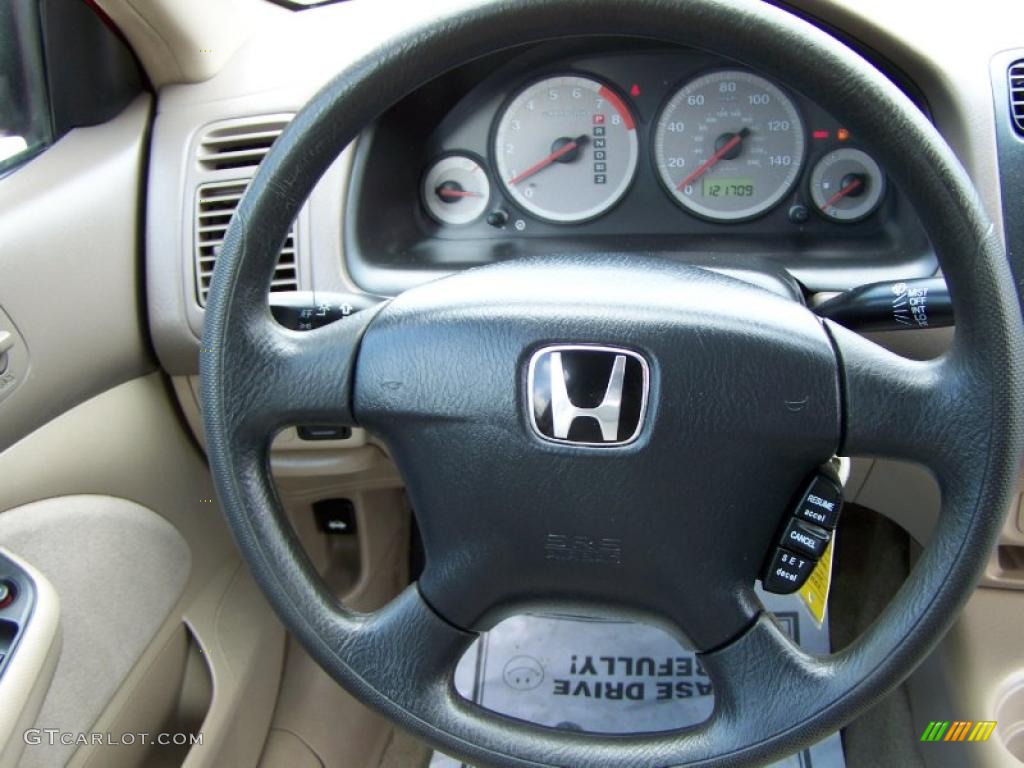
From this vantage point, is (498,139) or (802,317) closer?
(802,317)

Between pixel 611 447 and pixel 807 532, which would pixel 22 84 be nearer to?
pixel 611 447

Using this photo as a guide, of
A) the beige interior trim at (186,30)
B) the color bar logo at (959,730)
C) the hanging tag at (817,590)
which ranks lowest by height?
the color bar logo at (959,730)

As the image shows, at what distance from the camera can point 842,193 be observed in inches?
46.0

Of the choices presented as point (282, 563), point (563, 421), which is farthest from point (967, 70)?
point (282, 563)

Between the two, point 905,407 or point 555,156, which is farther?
point 555,156

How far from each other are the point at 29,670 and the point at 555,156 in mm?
824

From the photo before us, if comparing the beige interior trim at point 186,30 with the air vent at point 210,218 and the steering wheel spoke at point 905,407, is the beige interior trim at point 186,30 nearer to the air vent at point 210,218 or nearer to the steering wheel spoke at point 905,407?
the air vent at point 210,218

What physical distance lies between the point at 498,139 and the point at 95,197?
0.49 meters

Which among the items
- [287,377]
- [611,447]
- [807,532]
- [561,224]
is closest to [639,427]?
[611,447]

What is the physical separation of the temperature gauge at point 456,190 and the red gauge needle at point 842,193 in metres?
0.42

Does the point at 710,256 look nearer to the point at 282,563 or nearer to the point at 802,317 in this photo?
the point at 802,317

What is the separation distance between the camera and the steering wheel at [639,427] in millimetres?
648

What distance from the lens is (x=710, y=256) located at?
3.75 ft

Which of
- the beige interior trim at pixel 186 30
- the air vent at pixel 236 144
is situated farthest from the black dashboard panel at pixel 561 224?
the beige interior trim at pixel 186 30
